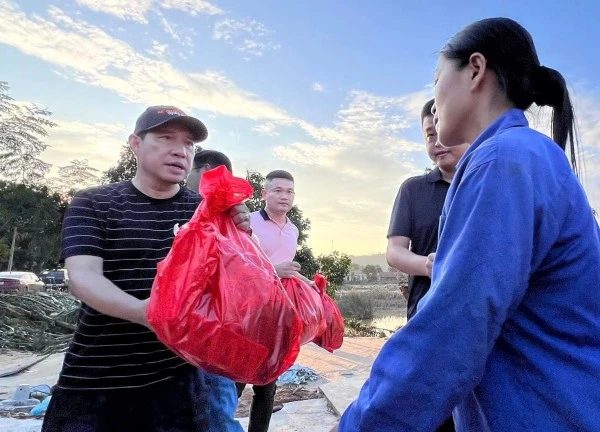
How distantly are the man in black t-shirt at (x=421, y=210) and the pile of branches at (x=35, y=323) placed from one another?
26.0 ft

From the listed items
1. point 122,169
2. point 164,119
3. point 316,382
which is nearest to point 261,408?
point 164,119

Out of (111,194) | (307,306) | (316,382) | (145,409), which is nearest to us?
(145,409)

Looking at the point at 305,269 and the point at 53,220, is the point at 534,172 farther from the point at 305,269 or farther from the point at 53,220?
the point at 53,220

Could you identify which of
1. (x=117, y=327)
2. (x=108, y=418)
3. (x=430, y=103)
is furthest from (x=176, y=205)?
(x=430, y=103)

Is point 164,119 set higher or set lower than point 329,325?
higher

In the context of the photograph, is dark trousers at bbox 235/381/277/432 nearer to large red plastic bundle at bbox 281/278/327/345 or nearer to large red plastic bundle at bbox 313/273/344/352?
large red plastic bundle at bbox 313/273/344/352

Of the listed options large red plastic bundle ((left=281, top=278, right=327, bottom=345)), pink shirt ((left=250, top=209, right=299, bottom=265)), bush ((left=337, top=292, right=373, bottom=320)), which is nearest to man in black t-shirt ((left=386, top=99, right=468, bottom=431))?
large red plastic bundle ((left=281, top=278, right=327, bottom=345))

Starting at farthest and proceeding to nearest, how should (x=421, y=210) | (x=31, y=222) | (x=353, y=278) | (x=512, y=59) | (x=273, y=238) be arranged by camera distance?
(x=353, y=278), (x=31, y=222), (x=273, y=238), (x=421, y=210), (x=512, y=59)

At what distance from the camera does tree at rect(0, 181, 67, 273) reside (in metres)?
30.6

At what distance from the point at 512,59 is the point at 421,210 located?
1.57m

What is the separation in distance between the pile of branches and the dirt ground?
202 inches

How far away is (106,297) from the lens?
1.72 metres

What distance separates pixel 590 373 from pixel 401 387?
334 millimetres

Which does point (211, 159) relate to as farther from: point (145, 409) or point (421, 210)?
point (145, 409)
